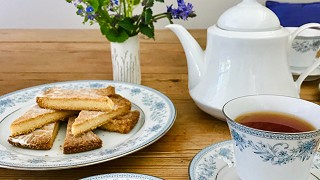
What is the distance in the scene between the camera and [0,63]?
3.60ft

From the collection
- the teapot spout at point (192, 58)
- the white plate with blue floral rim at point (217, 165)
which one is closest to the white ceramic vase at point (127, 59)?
the teapot spout at point (192, 58)

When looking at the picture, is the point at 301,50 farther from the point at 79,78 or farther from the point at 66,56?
the point at 66,56

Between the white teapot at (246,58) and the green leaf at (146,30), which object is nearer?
the white teapot at (246,58)

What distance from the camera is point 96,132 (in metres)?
0.70

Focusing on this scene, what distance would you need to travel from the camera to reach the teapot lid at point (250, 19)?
27.1 inches

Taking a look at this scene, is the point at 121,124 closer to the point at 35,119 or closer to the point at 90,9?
the point at 35,119

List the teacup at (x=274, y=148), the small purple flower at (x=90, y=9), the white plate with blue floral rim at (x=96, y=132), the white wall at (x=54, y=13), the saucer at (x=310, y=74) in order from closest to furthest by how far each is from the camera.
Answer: the teacup at (x=274, y=148)
the white plate with blue floral rim at (x=96, y=132)
the small purple flower at (x=90, y=9)
the saucer at (x=310, y=74)
the white wall at (x=54, y=13)

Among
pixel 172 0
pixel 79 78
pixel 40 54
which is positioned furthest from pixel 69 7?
pixel 79 78

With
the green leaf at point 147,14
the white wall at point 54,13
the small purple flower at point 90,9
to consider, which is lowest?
the white wall at point 54,13

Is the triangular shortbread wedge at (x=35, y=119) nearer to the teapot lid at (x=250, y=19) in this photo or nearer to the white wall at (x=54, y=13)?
the teapot lid at (x=250, y=19)

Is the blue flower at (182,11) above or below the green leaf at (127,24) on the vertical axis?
above

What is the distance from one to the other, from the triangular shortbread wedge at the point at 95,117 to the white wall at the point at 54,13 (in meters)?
1.45

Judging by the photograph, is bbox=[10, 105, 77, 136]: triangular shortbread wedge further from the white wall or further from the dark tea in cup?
the white wall

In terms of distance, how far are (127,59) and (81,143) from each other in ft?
1.04
